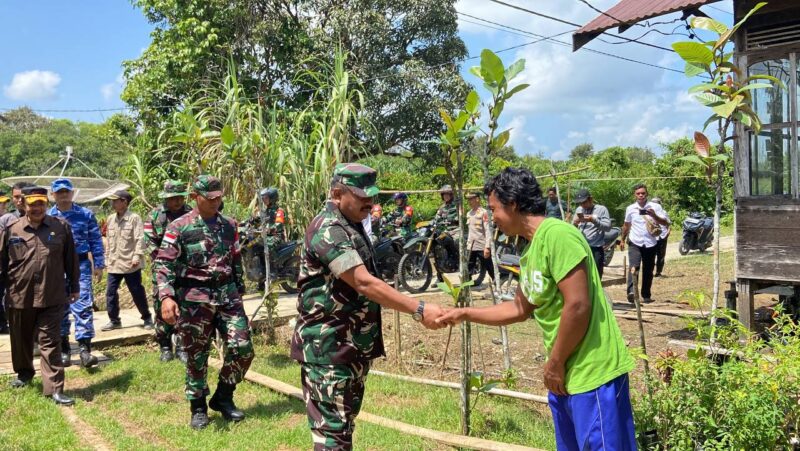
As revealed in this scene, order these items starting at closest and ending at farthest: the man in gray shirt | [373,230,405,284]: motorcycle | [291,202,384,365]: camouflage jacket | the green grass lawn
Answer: [291,202,384,365]: camouflage jacket
the green grass lawn
the man in gray shirt
[373,230,405,284]: motorcycle

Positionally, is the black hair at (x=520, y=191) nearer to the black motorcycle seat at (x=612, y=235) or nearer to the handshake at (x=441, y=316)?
the handshake at (x=441, y=316)

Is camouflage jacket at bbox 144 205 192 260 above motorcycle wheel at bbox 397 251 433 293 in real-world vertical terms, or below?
above

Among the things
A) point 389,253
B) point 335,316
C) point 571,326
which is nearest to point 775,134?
point 571,326

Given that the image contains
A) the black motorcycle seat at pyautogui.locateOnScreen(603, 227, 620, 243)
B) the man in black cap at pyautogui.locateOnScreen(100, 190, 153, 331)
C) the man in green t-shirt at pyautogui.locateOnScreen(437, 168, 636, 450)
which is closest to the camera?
the man in green t-shirt at pyautogui.locateOnScreen(437, 168, 636, 450)

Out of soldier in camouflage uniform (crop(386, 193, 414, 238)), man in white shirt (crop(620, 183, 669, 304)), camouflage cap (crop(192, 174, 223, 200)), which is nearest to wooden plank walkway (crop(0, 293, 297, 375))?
camouflage cap (crop(192, 174, 223, 200))

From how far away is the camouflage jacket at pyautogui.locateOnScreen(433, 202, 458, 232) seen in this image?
10.9 metres

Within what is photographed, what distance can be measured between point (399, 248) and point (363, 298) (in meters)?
7.88

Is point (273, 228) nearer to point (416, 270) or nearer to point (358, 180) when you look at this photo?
point (416, 270)

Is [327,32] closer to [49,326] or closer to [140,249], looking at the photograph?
[140,249]

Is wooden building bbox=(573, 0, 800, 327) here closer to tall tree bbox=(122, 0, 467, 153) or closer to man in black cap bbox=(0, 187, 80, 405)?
man in black cap bbox=(0, 187, 80, 405)

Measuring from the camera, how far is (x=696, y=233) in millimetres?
16094

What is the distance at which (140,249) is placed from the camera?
23.6ft

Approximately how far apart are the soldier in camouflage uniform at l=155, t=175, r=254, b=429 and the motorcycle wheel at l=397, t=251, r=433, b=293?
607cm

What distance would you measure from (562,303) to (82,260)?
567cm
